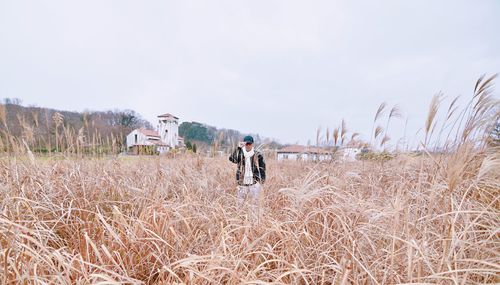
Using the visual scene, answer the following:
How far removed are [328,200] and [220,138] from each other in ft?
12.0

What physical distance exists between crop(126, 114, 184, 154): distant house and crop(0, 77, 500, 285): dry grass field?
2119 mm

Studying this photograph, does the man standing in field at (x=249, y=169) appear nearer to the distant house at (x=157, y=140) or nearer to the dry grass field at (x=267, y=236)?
the dry grass field at (x=267, y=236)

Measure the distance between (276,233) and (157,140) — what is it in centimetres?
446

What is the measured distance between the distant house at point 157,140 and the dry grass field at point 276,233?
2119 millimetres

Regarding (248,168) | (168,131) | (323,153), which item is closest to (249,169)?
(248,168)

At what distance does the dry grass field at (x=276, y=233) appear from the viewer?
112cm

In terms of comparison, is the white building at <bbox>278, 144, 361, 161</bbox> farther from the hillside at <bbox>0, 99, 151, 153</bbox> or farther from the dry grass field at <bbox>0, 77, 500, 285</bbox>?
the hillside at <bbox>0, 99, 151, 153</bbox>

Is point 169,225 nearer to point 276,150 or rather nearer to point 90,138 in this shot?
point 90,138

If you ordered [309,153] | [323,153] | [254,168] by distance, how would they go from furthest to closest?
[309,153]
[323,153]
[254,168]

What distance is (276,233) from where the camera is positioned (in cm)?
165

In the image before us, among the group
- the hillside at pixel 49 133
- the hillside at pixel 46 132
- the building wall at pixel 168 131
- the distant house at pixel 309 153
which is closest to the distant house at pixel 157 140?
the building wall at pixel 168 131

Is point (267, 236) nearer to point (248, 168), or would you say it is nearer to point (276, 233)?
point (276, 233)

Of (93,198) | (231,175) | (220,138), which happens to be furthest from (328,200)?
(220,138)

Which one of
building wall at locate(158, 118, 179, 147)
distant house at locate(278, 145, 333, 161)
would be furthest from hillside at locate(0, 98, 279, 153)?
distant house at locate(278, 145, 333, 161)
